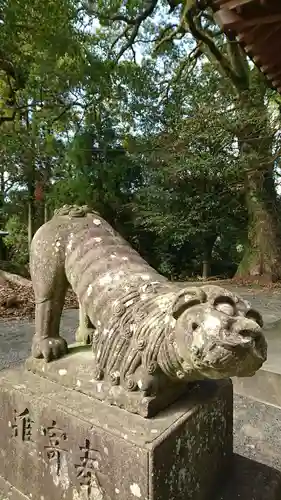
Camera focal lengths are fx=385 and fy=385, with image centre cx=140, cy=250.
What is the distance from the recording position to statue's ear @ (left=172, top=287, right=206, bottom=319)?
3.82 feet

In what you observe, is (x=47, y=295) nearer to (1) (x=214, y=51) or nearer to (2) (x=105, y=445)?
(2) (x=105, y=445)

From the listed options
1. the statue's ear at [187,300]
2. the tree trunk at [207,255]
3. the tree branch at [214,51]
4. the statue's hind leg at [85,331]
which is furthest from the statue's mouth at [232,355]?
the tree trunk at [207,255]

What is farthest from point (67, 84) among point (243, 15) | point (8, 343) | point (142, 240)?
point (243, 15)

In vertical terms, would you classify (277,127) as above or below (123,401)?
above

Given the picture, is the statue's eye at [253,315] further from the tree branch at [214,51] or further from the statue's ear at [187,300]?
the tree branch at [214,51]

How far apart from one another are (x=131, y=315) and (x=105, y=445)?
0.45 m

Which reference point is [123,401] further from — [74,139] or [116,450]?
[74,139]

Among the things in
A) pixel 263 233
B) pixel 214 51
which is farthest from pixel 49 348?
pixel 214 51

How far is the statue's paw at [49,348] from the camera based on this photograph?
1.76m

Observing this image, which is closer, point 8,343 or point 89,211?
point 89,211

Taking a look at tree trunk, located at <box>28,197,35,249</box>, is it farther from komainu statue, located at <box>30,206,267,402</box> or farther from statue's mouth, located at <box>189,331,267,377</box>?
statue's mouth, located at <box>189,331,267,377</box>

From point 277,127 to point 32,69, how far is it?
553 centimetres

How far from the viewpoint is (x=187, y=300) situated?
1.17 metres

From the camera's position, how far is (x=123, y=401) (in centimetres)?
139
